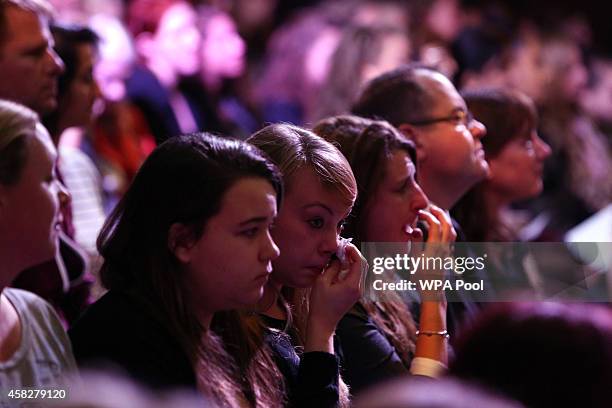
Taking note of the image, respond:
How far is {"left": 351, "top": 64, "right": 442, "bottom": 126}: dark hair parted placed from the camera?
2.61m

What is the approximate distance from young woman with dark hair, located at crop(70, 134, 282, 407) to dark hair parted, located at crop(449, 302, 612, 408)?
1.83ft

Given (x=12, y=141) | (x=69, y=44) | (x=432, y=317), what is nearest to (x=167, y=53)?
(x=69, y=44)

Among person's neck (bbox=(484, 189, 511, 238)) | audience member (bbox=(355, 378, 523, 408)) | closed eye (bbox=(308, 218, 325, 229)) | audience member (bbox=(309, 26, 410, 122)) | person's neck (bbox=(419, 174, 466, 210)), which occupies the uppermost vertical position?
audience member (bbox=(309, 26, 410, 122))

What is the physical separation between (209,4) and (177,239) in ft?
13.9

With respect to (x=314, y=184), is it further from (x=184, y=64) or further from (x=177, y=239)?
(x=184, y=64)

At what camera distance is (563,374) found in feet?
3.88

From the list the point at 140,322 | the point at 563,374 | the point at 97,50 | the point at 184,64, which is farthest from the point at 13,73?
the point at 184,64

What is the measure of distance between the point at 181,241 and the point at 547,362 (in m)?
0.68

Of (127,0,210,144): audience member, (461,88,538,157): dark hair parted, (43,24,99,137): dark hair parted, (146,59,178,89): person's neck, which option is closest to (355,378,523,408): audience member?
(43,24,99,137): dark hair parted

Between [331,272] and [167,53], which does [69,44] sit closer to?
[331,272]

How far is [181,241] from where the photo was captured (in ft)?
5.55

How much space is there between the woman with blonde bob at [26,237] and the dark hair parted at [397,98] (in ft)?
3.06

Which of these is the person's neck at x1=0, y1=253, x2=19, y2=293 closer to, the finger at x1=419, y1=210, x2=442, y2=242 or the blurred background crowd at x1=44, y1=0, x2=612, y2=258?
the finger at x1=419, y1=210, x2=442, y2=242

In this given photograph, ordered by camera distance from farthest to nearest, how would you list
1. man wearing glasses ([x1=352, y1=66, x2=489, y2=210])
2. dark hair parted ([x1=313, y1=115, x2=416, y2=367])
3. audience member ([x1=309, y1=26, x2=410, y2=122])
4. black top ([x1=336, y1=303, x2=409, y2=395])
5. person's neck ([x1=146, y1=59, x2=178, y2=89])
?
person's neck ([x1=146, y1=59, x2=178, y2=89]) → audience member ([x1=309, y1=26, x2=410, y2=122]) → man wearing glasses ([x1=352, y1=66, x2=489, y2=210]) → dark hair parted ([x1=313, y1=115, x2=416, y2=367]) → black top ([x1=336, y1=303, x2=409, y2=395])
